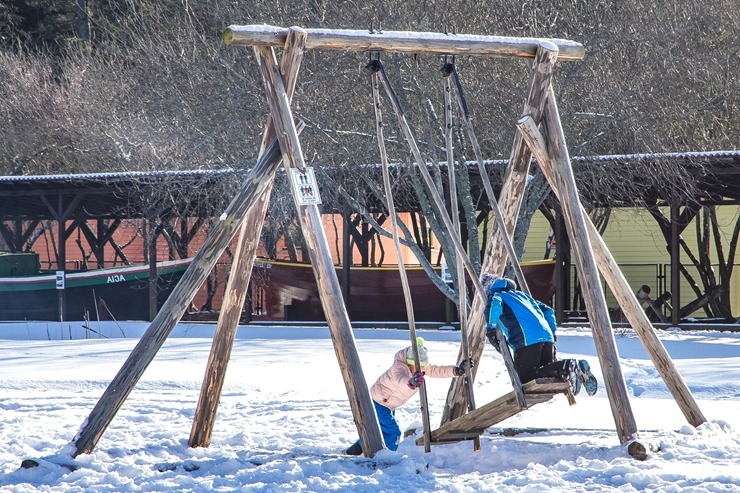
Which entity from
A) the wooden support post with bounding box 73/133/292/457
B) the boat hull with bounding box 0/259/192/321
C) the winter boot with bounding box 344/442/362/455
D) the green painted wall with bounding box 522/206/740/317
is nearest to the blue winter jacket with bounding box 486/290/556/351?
the winter boot with bounding box 344/442/362/455

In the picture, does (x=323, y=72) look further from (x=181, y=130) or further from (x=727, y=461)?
(x=727, y=461)

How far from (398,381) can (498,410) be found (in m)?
0.86

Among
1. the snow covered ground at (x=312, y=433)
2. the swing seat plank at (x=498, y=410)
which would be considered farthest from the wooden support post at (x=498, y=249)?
the swing seat plank at (x=498, y=410)

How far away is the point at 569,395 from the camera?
6.27 meters

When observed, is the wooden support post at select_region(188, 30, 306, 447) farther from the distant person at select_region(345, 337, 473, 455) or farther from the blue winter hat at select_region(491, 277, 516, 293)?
the blue winter hat at select_region(491, 277, 516, 293)

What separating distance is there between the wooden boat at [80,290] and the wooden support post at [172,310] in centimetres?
1703

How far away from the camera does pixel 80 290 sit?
79.7ft

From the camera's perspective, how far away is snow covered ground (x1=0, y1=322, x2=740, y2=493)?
6.05 m

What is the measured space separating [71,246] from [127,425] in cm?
3066

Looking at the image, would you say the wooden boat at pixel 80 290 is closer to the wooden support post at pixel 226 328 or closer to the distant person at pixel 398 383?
the wooden support post at pixel 226 328

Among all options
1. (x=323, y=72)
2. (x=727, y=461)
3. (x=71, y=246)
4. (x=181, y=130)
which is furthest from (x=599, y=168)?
(x=71, y=246)

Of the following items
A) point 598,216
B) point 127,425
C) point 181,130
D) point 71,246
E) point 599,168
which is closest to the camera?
point 127,425

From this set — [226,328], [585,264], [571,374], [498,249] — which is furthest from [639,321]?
[226,328]

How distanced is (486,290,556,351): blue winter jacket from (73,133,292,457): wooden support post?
5.98ft
